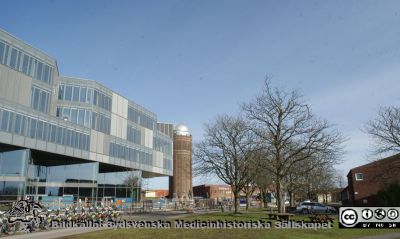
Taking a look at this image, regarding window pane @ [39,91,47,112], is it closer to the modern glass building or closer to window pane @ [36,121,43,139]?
the modern glass building

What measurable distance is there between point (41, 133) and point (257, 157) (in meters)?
25.4

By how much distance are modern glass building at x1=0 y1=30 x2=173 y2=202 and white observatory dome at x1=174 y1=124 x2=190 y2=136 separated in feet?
64.2

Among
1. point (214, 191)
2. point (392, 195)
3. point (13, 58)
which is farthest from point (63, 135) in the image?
point (214, 191)

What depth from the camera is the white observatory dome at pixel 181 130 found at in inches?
3516

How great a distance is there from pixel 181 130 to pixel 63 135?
151 ft

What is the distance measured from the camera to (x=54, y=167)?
161 ft

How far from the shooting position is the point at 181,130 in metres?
89.5

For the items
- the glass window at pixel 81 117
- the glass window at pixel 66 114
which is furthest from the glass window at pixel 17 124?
the glass window at pixel 81 117

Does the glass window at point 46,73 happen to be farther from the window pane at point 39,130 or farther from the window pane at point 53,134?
the window pane at point 39,130

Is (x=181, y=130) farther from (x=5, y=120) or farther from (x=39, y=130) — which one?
(x=5, y=120)

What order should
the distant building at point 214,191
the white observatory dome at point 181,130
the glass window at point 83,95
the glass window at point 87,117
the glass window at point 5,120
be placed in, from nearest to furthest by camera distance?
the glass window at point 5,120 → the glass window at point 87,117 → the glass window at point 83,95 → the white observatory dome at point 181,130 → the distant building at point 214,191

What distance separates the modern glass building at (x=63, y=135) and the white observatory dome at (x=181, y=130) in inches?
770

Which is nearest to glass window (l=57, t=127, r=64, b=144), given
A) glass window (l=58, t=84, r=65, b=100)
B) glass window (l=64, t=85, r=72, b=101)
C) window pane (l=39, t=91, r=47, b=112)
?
window pane (l=39, t=91, r=47, b=112)

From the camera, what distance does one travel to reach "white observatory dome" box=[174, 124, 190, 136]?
89312 millimetres
